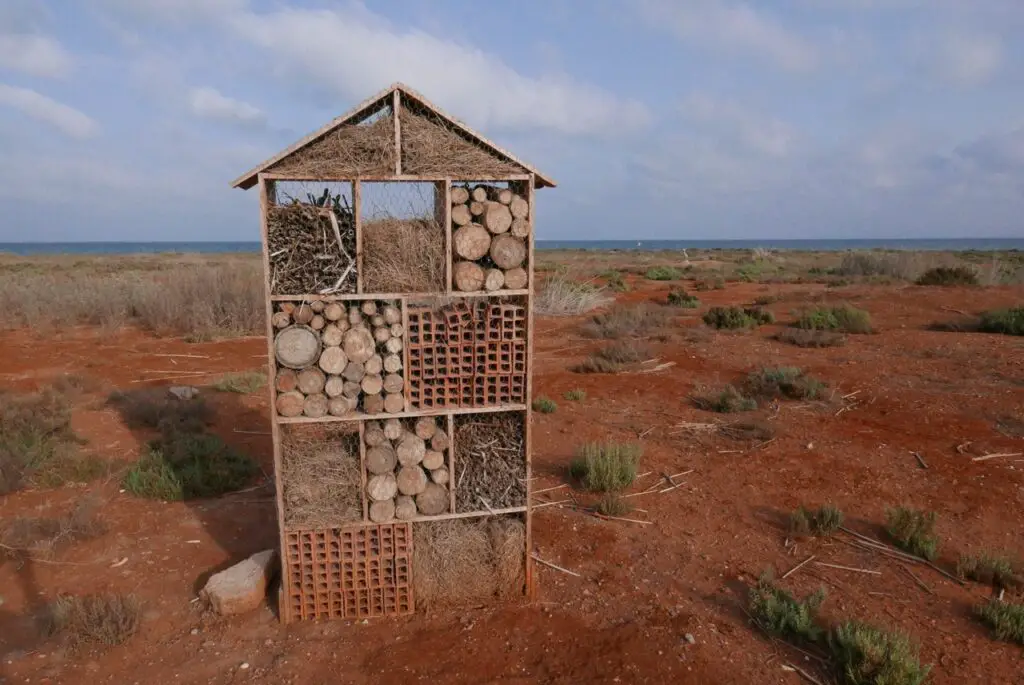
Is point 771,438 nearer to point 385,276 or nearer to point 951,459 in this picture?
point 951,459

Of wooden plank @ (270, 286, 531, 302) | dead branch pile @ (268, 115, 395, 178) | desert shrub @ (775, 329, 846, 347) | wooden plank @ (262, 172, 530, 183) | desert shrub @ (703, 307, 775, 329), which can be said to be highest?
dead branch pile @ (268, 115, 395, 178)

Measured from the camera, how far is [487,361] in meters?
4.96

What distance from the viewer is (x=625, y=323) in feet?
53.7

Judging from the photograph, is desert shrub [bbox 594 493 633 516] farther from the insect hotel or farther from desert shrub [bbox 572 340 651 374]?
desert shrub [bbox 572 340 651 374]

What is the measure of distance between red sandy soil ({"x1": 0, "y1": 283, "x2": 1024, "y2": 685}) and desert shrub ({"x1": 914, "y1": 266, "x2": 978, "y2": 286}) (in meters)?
11.2

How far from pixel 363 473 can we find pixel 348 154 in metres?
2.33

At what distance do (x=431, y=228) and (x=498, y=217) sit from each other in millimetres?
509

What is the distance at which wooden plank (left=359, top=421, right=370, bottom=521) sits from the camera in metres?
4.86

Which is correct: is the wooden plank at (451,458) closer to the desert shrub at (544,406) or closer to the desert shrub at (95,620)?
the desert shrub at (95,620)

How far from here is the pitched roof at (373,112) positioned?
4.41 metres

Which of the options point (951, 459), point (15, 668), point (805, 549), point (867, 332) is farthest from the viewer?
point (867, 332)

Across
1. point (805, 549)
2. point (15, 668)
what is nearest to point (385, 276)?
point (15, 668)

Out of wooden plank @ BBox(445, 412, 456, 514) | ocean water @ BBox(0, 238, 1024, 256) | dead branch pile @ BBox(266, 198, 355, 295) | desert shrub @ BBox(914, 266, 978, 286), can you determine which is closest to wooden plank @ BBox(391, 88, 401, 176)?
dead branch pile @ BBox(266, 198, 355, 295)

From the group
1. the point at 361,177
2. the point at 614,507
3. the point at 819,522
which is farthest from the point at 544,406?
the point at 361,177
